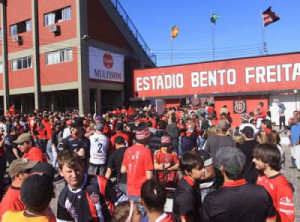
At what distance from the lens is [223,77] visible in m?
20.6

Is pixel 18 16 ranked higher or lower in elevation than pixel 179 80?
higher

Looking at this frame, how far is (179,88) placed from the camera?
22.6 m

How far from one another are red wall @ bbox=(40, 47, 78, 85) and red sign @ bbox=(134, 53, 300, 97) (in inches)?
239

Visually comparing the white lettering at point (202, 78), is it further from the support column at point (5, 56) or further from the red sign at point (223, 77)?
the support column at point (5, 56)

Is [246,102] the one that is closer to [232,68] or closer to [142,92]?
[232,68]

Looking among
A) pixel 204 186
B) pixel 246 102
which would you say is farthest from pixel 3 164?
pixel 246 102

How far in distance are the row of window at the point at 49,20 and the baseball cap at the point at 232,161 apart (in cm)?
2340

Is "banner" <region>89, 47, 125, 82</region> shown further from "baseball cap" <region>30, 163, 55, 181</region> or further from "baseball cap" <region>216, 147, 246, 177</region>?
"baseball cap" <region>216, 147, 246, 177</region>

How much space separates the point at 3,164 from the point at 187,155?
207 inches

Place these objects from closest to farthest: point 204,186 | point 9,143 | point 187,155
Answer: point 187,155 → point 204,186 → point 9,143

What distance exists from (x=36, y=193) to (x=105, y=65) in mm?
23048

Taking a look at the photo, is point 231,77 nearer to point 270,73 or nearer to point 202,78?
point 202,78

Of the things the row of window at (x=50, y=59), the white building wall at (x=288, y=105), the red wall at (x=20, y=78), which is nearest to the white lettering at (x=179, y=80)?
the white building wall at (x=288, y=105)

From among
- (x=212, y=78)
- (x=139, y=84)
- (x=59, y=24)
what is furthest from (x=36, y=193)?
(x=59, y=24)
